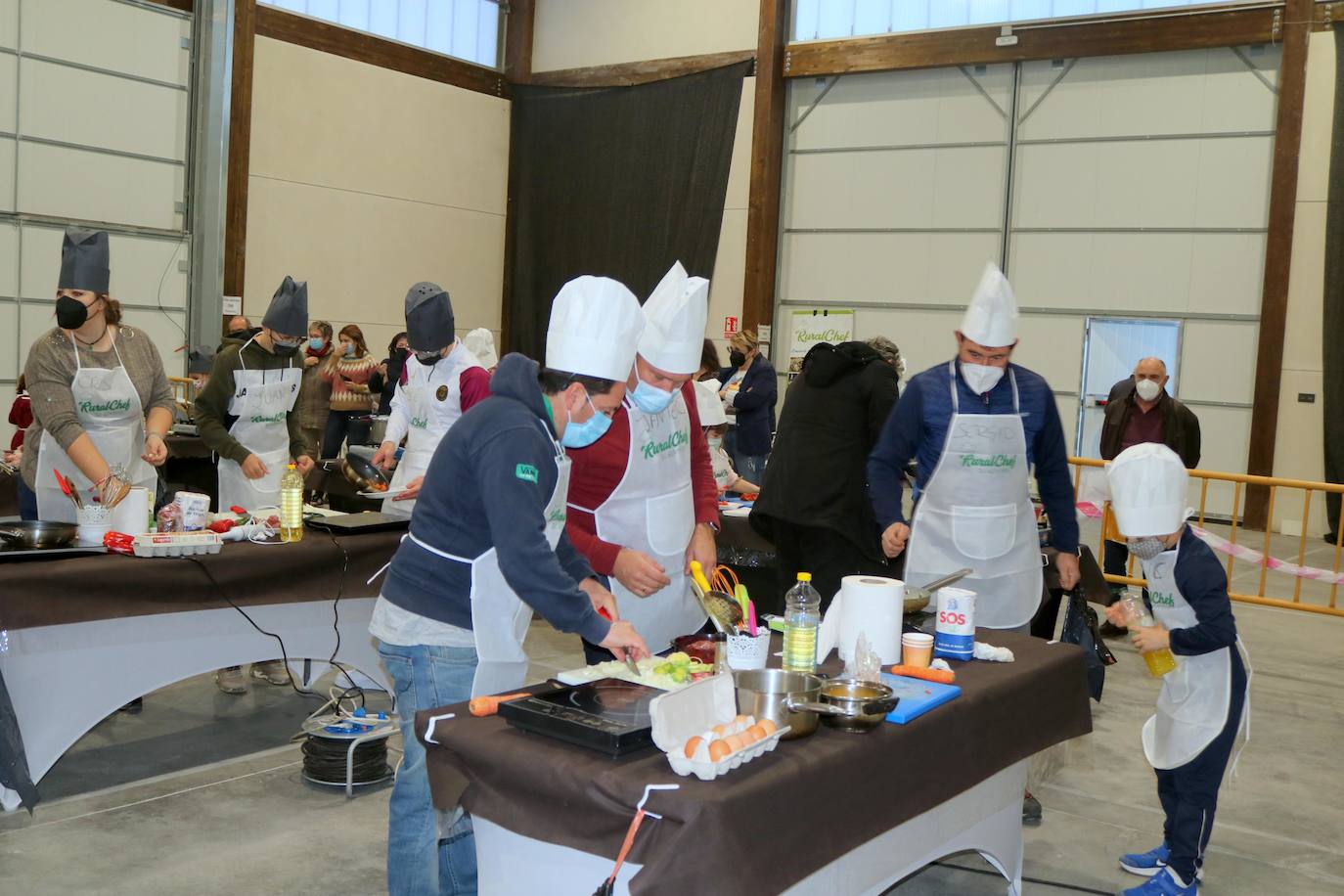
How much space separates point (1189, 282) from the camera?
1133 centimetres

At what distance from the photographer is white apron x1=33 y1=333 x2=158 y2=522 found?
14.1ft

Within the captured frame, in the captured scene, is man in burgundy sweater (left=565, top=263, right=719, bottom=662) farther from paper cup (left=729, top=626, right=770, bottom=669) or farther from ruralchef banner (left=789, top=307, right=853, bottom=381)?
ruralchef banner (left=789, top=307, right=853, bottom=381)

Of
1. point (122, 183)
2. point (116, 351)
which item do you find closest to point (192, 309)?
point (122, 183)

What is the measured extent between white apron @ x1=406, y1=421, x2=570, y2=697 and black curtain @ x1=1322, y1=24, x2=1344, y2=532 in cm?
977

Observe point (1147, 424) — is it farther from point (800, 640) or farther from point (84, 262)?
point (84, 262)

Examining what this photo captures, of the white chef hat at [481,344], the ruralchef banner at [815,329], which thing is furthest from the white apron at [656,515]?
the ruralchef banner at [815,329]

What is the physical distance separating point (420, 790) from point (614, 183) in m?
12.4

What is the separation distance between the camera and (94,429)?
440 centimetres

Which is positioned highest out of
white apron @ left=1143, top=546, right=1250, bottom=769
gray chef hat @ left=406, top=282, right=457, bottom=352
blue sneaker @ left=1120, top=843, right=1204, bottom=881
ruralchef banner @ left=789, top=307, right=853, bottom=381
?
ruralchef banner @ left=789, top=307, right=853, bottom=381

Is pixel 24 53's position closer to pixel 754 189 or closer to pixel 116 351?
pixel 754 189

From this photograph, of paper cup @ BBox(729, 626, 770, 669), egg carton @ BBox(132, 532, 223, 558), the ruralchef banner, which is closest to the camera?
paper cup @ BBox(729, 626, 770, 669)

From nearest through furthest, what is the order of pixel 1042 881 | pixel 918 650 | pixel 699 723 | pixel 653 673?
pixel 699 723 < pixel 653 673 < pixel 918 650 < pixel 1042 881

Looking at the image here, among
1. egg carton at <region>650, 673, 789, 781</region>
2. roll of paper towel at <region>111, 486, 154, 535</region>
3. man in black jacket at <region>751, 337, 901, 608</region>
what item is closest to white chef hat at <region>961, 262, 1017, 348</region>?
man in black jacket at <region>751, 337, 901, 608</region>

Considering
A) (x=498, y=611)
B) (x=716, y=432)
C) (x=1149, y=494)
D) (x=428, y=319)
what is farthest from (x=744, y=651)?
(x=716, y=432)
